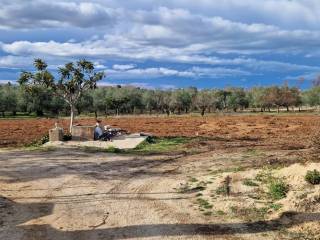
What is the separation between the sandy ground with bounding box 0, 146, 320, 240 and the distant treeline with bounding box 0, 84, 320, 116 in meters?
96.5

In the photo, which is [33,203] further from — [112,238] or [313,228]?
[313,228]

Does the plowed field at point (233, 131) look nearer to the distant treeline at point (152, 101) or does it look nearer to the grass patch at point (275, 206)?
the grass patch at point (275, 206)

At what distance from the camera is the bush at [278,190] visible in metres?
13.9

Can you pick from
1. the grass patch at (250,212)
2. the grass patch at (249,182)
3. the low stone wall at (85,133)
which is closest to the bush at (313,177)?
the grass patch at (249,182)

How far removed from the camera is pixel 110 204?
1362cm

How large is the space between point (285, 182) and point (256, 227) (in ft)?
12.5

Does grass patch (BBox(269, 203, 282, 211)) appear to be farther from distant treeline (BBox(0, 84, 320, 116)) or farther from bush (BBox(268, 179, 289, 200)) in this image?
distant treeline (BBox(0, 84, 320, 116))

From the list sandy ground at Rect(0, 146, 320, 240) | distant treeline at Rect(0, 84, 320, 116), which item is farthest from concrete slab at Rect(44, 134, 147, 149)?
distant treeline at Rect(0, 84, 320, 116)

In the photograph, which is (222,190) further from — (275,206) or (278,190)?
(275,206)

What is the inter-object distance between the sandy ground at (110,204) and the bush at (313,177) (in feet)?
7.50

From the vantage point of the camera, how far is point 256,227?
11.5m

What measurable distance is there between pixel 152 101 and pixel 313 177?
123987 millimetres

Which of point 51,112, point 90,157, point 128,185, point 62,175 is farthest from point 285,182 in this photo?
point 51,112

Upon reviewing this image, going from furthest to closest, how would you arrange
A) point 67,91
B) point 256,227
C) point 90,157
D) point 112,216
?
1. point 67,91
2. point 90,157
3. point 112,216
4. point 256,227
